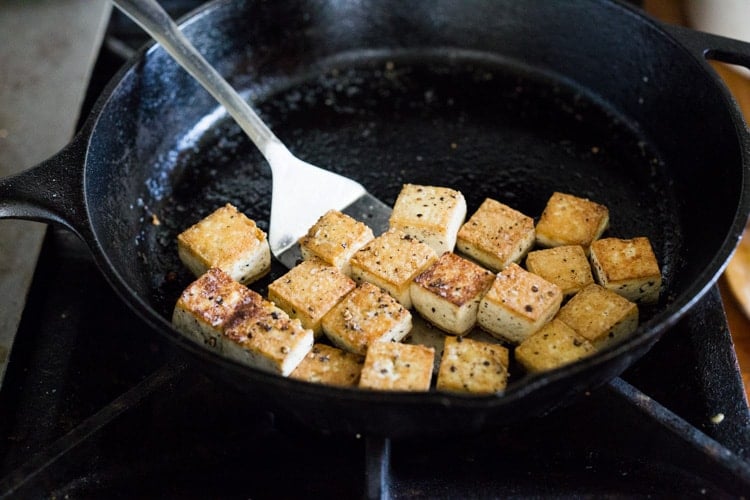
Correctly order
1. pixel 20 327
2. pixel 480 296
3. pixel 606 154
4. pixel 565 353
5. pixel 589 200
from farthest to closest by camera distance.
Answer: pixel 606 154, pixel 589 200, pixel 20 327, pixel 480 296, pixel 565 353

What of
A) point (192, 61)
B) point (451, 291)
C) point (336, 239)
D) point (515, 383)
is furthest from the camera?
point (192, 61)

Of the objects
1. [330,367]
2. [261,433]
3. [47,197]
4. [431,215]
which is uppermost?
[47,197]

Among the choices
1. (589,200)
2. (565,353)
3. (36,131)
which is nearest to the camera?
(565,353)

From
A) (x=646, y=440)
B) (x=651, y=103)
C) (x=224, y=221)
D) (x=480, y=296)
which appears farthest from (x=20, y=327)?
(x=651, y=103)

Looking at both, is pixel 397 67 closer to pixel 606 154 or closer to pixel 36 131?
pixel 606 154

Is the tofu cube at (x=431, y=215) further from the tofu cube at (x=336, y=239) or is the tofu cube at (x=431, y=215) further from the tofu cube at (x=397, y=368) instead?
the tofu cube at (x=397, y=368)

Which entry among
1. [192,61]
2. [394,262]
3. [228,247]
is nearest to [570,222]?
[394,262]

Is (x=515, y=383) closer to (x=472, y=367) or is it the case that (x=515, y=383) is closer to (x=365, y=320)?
(x=472, y=367)
